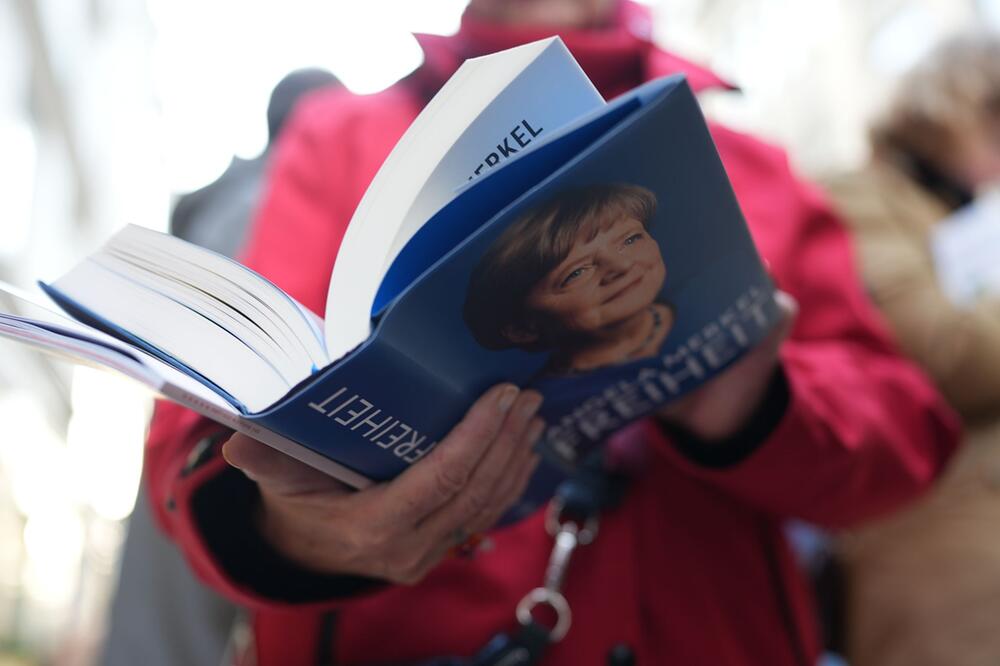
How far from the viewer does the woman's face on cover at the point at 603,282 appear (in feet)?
1.20

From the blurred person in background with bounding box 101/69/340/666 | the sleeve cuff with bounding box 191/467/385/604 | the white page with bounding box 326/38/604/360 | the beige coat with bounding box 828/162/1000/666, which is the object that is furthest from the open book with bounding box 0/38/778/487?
the beige coat with bounding box 828/162/1000/666

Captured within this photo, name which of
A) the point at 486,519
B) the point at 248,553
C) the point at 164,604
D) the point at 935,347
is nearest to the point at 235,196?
the point at 164,604

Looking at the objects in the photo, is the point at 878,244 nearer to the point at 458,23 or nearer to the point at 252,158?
the point at 458,23

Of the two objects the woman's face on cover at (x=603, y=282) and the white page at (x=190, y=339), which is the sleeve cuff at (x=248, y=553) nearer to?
the white page at (x=190, y=339)

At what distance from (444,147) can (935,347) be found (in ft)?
3.14

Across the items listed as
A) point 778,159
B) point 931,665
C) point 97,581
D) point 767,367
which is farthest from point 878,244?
point 97,581

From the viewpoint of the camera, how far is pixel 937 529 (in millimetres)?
995

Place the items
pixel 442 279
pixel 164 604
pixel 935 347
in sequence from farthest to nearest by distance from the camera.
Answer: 1. pixel 935 347
2. pixel 164 604
3. pixel 442 279

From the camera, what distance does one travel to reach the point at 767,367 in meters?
0.57

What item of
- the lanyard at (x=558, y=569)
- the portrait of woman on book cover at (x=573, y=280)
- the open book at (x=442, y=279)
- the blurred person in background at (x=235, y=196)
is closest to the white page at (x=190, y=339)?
the open book at (x=442, y=279)

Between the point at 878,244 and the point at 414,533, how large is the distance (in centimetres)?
102

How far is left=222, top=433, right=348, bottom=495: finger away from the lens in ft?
1.27

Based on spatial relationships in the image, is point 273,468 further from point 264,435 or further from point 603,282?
point 603,282

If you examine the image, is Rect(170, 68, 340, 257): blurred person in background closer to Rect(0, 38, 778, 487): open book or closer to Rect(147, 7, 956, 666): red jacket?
Rect(147, 7, 956, 666): red jacket
